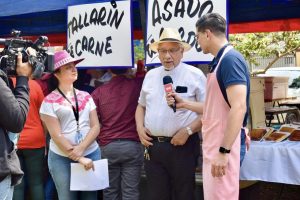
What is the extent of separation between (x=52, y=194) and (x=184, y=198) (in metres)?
1.75

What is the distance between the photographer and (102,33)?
4.52 metres

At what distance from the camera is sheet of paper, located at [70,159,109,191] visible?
3.73 m

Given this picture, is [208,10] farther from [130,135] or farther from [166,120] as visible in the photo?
[130,135]

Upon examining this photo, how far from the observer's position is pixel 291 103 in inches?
392

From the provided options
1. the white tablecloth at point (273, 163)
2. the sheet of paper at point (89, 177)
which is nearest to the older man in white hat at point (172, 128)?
the sheet of paper at point (89, 177)

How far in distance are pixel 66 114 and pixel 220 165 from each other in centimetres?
152

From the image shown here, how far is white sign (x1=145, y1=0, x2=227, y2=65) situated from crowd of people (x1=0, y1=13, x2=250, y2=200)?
126mm

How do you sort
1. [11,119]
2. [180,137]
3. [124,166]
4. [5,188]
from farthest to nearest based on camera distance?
[124,166], [180,137], [5,188], [11,119]

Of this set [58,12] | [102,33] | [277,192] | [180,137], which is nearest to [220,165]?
[180,137]

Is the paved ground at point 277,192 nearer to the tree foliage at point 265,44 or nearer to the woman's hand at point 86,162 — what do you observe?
the woman's hand at point 86,162

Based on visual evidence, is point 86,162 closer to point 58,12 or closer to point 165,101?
point 165,101

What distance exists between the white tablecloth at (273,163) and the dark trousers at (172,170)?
61cm

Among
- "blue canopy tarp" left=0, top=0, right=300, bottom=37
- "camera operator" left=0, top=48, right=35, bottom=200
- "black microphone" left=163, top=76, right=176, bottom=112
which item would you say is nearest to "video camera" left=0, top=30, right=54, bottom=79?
"camera operator" left=0, top=48, right=35, bottom=200

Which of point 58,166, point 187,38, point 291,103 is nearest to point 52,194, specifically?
point 58,166
